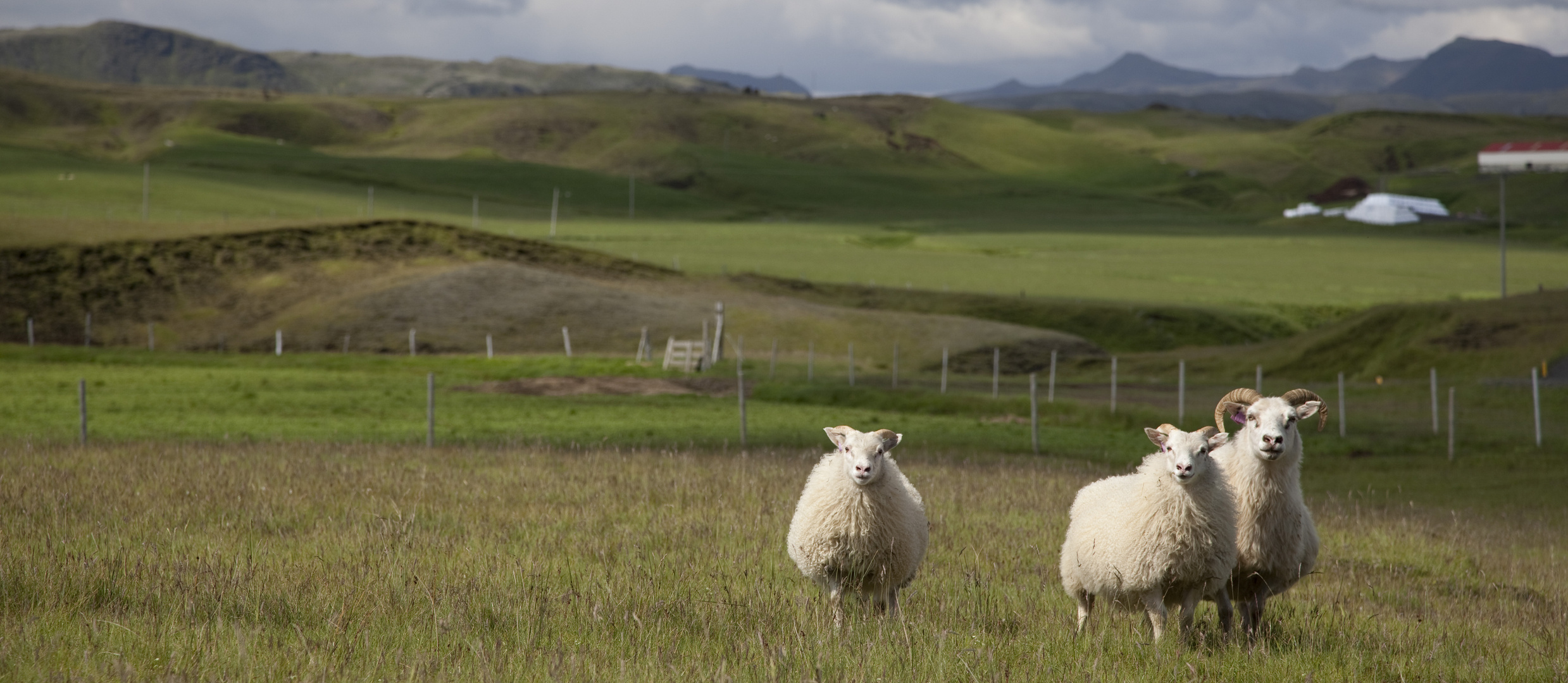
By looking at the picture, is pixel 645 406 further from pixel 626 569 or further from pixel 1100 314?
pixel 1100 314

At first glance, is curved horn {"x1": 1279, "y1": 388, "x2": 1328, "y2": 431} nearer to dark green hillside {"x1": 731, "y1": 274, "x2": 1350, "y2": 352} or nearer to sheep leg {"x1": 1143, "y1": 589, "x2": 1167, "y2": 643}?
sheep leg {"x1": 1143, "y1": 589, "x2": 1167, "y2": 643}

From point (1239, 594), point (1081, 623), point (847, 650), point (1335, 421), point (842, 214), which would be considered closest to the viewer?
point (847, 650)

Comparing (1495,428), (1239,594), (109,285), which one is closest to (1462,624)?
(1239,594)

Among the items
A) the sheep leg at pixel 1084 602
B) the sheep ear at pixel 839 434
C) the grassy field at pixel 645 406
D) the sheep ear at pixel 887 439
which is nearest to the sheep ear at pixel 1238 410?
the sheep leg at pixel 1084 602

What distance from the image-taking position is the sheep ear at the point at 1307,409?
9.33 meters

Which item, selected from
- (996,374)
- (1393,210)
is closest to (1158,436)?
(996,374)

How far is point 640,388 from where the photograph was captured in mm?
39656

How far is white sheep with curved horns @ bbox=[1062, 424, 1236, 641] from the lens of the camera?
8844 mm

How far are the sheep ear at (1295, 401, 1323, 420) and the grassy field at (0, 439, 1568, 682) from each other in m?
1.58

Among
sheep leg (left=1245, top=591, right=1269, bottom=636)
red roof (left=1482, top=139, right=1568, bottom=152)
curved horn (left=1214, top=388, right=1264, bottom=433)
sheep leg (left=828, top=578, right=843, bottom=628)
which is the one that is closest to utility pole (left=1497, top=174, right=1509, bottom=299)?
red roof (left=1482, top=139, right=1568, bottom=152)

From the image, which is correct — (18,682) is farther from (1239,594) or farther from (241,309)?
(241,309)

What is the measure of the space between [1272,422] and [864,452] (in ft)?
10.2

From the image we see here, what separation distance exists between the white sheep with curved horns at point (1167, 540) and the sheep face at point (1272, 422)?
32 centimetres

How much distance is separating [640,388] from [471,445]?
59.1 ft
